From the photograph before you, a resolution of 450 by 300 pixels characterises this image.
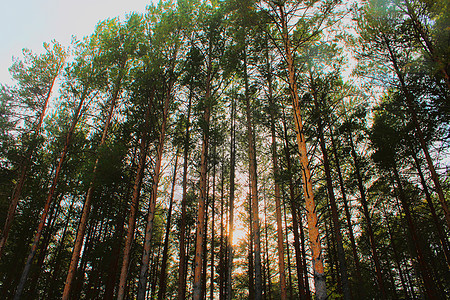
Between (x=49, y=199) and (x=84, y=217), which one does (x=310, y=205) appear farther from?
(x=49, y=199)

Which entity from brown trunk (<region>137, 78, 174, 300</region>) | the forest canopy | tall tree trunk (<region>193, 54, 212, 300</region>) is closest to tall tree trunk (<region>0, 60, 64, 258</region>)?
the forest canopy

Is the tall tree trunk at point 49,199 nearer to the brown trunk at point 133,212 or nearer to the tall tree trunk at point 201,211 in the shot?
the brown trunk at point 133,212

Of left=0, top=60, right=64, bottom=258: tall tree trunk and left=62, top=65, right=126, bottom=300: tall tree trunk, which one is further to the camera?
left=0, top=60, right=64, bottom=258: tall tree trunk

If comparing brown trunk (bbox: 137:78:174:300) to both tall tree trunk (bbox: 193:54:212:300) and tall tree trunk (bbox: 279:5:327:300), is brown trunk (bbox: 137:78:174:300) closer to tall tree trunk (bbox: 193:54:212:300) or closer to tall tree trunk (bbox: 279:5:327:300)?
tall tree trunk (bbox: 193:54:212:300)

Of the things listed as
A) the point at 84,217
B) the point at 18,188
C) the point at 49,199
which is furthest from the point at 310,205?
the point at 18,188

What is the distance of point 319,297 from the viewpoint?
364 centimetres

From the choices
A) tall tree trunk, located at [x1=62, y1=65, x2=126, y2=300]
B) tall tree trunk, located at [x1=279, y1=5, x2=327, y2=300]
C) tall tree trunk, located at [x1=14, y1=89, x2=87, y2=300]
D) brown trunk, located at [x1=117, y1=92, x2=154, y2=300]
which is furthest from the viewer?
tall tree trunk, located at [x1=14, y1=89, x2=87, y2=300]

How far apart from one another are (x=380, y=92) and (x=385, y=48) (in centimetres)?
192

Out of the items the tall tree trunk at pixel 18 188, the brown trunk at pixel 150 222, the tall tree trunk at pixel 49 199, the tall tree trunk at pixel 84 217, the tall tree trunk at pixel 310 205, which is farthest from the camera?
the tall tree trunk at pixel 18 188

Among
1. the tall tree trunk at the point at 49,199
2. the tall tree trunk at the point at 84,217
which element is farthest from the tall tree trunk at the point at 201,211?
the tall tree trunk at the point at 49,199

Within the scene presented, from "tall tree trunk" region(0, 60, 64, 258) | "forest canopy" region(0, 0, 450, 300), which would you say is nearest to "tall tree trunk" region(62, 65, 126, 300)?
"forest canopy" region(0, 0, 450, 300)

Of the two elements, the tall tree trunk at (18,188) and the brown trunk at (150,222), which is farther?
the tall tree trunk at (18,188)

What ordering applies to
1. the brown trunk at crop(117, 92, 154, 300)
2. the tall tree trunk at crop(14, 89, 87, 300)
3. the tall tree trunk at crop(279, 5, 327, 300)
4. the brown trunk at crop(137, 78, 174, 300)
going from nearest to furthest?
the tall tree trunk at crop(279, 5, 327, 300)
the brown trunk at crop(137, 78, 174, 300)
the brown trunk at crop(117, 92, 154, 300)
the tall tree trunk at crop(14, 89, 87, 300)

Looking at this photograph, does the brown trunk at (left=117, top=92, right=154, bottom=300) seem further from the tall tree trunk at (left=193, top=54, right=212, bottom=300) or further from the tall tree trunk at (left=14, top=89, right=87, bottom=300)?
the tall tree trunk at (left=14, top=89, right=87, bottom=300)
